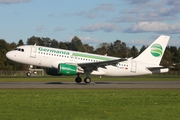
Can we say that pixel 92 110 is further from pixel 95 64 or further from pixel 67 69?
pixel 95 64

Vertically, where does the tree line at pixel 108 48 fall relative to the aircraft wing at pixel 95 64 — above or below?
above

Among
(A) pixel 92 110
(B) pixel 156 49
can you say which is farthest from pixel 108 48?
(A) pixel 92 110

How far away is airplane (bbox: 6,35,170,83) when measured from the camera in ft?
141

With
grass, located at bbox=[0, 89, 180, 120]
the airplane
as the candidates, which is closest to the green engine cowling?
the airplane

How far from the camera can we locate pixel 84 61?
44.5 meters

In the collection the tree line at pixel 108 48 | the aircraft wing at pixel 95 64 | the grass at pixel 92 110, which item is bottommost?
the grass at pixel 92 110

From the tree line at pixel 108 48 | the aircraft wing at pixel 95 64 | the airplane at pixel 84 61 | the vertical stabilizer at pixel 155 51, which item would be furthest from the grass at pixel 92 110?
the tree line at pixel 108 48

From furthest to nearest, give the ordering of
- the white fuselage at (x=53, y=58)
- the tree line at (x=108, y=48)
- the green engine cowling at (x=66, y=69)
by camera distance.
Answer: the tree line at (x=108, y=48) < the white fuselage at (x=53, y=58) < the green engine cowling at (x=66, y=69)

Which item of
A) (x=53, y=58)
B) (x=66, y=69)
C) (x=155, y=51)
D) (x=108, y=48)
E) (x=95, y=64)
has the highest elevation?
(x=108, y=48)

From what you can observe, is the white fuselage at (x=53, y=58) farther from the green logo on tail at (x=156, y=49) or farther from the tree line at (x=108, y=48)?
the tree line at (x=108, y=48)

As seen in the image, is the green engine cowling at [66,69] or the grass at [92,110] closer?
the grass at [92,110]

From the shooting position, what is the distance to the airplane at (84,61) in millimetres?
43125

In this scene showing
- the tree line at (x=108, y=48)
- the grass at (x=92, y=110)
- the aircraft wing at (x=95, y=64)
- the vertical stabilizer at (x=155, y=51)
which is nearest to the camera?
the grass at (x=92, y=110)

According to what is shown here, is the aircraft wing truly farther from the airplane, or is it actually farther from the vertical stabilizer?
the vertical stabilizer
